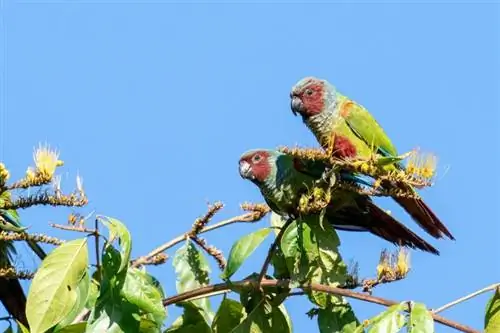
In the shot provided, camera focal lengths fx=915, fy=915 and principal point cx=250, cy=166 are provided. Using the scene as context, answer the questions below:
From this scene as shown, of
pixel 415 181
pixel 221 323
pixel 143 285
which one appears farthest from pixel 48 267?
pixel 415 181

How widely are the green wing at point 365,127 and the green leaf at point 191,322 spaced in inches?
67.2

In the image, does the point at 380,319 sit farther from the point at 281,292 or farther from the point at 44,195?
the point at 44,195

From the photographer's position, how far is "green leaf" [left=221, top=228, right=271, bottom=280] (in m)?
3.35

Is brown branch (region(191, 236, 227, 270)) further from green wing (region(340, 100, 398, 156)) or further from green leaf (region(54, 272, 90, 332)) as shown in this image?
green wing (region(340, 100, 398, 156))

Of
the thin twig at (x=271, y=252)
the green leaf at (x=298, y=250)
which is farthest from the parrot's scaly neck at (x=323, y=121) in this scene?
the green leaf at (x=298, y=250)

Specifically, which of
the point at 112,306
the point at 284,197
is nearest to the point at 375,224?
the point at 284,197

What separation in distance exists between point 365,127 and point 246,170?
0.75m

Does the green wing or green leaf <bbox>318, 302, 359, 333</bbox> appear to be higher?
the green wing

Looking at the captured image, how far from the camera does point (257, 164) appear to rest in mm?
4691

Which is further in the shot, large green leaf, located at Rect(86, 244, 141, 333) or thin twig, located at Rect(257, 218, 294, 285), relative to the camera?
thin twig, located at Rect(257, 218, 294, 285)

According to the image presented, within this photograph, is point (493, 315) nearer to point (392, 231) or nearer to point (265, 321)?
point (265, 321)

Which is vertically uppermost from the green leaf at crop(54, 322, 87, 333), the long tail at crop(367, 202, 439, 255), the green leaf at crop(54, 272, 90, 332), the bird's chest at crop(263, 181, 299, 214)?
the bird's chest at crop(263, 181, 299, 214)

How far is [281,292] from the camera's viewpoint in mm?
3574

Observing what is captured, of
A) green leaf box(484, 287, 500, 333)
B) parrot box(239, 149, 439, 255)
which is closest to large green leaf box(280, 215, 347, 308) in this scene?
parrot box(239, 149, 439, 255)
